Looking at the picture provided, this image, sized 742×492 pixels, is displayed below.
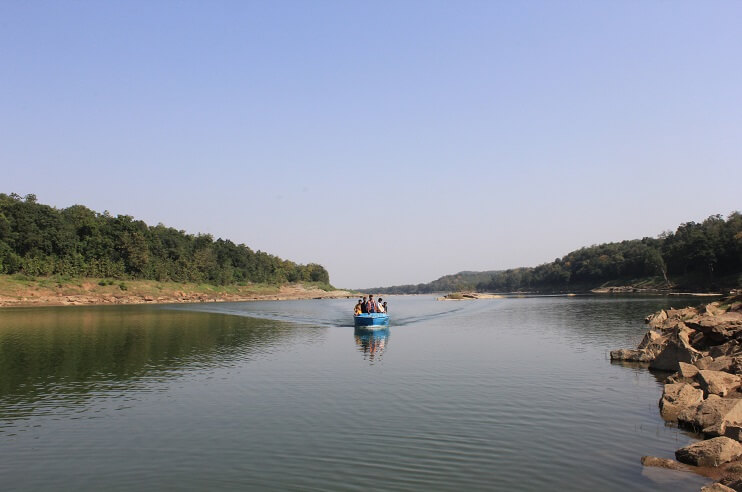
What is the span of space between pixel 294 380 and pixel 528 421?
43.0 feet

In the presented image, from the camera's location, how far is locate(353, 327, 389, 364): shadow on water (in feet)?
123

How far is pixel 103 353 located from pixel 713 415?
37202 millimetres

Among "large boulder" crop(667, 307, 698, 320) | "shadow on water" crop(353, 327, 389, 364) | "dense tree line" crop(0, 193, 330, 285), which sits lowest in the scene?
"shadow on water" crop(353, 327, 389, 364)

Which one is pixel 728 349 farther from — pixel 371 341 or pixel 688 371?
pixel 371 341

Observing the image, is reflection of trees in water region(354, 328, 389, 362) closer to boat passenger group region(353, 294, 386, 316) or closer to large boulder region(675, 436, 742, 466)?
boat passenger group region(353, 294, 386, 316)

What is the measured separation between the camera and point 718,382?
815 inches

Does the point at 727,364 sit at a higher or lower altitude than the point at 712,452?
higher

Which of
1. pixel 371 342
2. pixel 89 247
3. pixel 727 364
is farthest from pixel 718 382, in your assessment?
pixel 89 247

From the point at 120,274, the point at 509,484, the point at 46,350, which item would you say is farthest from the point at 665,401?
Result: the point at 120,274

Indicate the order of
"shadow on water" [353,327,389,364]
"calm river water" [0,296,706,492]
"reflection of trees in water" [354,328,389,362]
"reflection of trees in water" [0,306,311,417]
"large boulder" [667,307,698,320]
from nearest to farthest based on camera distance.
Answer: "calm river water" [0,296,706,492]
"reflection of trees in water" [0,306,311,417]
"shadow on water" [353,327,389,364]
"reflection of trees in water" [354,328,389,362]
"large boulder" [667,307,698,320]

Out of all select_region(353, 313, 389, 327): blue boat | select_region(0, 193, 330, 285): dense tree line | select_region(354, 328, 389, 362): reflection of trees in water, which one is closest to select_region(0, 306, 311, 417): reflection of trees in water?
select_region(353, 313, 389, 327): blue boat

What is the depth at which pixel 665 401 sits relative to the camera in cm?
2016

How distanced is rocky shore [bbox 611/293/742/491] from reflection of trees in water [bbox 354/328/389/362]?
16485 millimetres

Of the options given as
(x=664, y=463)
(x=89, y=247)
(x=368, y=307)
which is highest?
(x=89, y=247)
